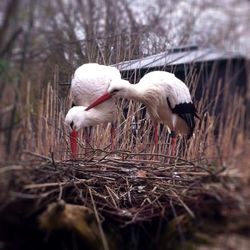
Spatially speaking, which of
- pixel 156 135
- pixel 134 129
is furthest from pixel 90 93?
pixel 156 135

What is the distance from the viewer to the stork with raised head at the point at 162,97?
278 cm

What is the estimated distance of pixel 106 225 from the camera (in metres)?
1.71

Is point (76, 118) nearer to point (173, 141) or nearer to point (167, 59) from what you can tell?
point (173, 141)

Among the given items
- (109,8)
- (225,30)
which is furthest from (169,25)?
(225,30)

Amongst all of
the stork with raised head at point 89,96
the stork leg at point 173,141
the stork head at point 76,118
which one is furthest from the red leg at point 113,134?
the stork leg at point 173,141

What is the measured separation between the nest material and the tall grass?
68 millimetres

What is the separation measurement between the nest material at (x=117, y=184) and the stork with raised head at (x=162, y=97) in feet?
1.47

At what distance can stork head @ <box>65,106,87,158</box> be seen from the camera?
106 inches

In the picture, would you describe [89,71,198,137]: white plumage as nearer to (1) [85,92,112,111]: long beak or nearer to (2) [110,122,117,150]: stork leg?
(1) [85,92,112,111]: long beak

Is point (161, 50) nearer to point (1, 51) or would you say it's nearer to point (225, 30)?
point (225, 30)

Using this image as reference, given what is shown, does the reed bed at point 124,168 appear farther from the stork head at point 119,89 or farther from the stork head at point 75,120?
the stork head at point 119,89

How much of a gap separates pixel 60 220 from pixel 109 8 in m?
4.07

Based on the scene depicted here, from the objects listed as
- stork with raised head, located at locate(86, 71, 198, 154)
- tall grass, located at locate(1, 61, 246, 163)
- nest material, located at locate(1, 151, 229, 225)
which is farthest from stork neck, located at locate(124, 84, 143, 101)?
nest material, located at locate(1, 151, 229, 225)

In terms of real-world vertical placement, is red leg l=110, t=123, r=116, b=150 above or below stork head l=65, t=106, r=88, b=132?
below
